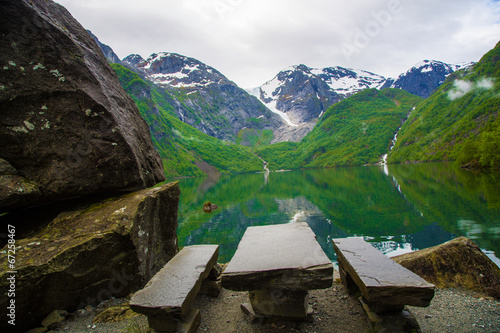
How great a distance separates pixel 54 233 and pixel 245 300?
4.66 m

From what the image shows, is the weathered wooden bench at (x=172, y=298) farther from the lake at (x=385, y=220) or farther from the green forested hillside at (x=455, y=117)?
the green forested hillside at (x=455, y=117)

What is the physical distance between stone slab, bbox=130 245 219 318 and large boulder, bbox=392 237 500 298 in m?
5.60

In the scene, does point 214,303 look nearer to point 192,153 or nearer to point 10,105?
point 10,105

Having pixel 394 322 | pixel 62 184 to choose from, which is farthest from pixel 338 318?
pixel 62 184

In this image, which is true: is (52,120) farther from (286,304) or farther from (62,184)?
(286,304)

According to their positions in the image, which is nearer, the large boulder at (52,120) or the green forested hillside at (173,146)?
the large boulder at (52,120)

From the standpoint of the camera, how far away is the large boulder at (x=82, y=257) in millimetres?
4684

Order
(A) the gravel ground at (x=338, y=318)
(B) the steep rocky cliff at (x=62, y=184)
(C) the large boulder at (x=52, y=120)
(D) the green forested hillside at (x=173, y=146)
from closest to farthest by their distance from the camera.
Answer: (A) the gravel ground at (x=338, y=318) < (B) the steep rocky cliff at (x=62, y=184) < (C) the large boulder at (x=52, y=120) < (D) the green forested hillside at (x=173, y=146)

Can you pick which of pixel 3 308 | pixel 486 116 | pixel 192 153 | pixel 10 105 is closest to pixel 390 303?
pixel 3 308

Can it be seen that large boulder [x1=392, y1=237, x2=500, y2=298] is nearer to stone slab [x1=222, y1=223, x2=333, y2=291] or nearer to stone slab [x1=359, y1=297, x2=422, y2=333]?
stone slab [x1=359, y1=297, x2=422, y2=333]

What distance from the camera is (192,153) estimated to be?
600 ft

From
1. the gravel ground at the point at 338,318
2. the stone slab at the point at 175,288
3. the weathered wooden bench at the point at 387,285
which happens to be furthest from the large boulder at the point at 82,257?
the weathered wooden bench at the point at 387,285

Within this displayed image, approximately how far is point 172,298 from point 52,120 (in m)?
5.38

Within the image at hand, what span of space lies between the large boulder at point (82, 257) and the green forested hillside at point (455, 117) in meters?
74.2
